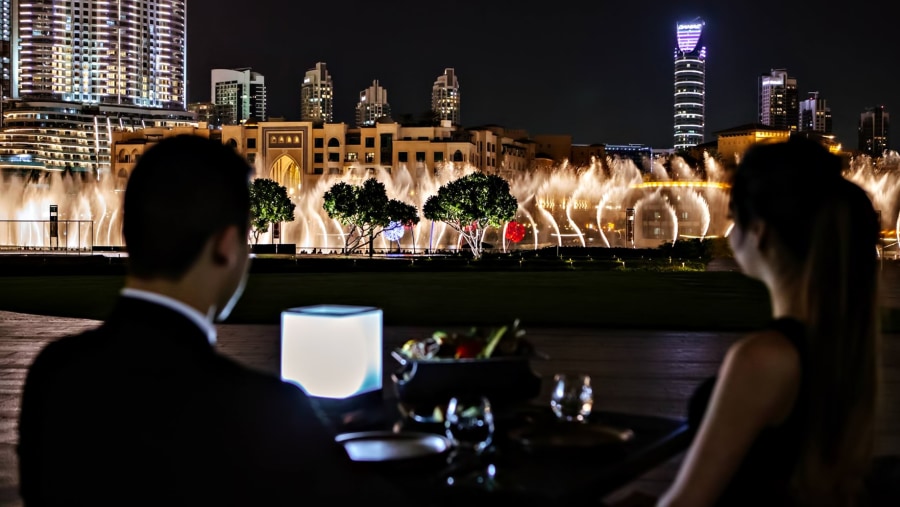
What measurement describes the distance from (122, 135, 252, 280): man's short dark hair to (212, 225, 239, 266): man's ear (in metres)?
0.01

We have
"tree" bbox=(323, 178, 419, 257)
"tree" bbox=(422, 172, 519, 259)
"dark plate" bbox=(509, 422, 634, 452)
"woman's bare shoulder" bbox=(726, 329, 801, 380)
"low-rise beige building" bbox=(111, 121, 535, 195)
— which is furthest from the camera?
"low-rise beige building" bbox=(111, 121, 535, 195)

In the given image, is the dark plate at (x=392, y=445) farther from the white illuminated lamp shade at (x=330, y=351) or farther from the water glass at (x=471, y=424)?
the white illuminated lamp shade at (x=330, y=351)

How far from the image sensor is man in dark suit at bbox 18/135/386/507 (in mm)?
1765

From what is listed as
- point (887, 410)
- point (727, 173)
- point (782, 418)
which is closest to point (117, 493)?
point (782, 418)

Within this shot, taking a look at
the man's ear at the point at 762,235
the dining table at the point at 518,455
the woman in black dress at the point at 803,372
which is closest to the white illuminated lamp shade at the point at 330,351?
the dining table at the point at 518,455

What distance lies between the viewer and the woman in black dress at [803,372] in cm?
258

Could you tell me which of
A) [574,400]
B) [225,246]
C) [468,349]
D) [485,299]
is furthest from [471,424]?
[485,299]

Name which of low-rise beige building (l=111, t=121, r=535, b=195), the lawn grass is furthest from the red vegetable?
low-rise beige building (l=111, t=121, r=535, b=195)

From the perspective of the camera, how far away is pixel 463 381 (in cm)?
366

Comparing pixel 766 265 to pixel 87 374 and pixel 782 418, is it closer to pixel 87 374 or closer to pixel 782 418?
pixel 782 418

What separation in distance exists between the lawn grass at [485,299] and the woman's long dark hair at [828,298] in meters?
12.7

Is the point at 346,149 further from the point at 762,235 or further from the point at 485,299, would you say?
the point at 762,235

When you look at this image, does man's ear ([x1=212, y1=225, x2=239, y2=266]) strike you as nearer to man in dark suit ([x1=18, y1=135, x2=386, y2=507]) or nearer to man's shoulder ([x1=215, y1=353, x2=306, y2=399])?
man in dark suit ([x1=18, y1=135, x2=386, y2=507])

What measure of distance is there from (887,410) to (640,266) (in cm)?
3289
